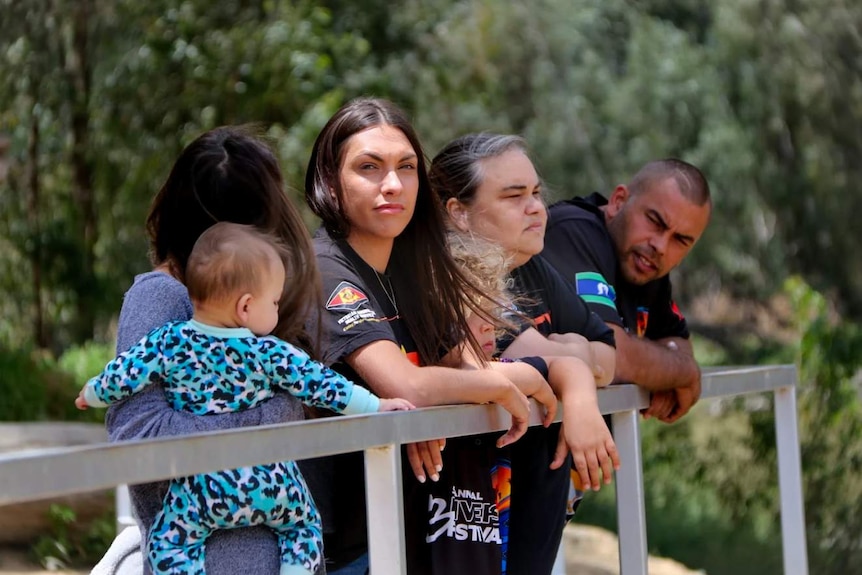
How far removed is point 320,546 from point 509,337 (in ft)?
2.73

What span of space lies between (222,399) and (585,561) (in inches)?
167

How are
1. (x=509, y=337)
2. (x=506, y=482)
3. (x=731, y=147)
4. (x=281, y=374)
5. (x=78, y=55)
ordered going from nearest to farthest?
(x=281, y=374), (x=506, y=482), (x=509, y=337), (x=78, y=55), (x=731, y=147)

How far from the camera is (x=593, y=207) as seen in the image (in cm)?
323

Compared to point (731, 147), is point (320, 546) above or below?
below

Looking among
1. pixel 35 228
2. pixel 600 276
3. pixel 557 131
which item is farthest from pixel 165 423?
pixel 557 131

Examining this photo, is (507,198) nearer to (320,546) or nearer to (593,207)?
(593,207)

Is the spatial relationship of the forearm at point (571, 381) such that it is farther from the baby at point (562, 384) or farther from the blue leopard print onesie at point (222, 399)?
the blue leopard print onesie at point (222, 399)

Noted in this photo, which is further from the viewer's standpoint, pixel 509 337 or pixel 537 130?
pixel 537 130

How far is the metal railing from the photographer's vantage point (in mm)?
1293

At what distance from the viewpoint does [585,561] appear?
5789 mm

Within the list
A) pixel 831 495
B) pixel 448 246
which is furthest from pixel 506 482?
pixel 831 495

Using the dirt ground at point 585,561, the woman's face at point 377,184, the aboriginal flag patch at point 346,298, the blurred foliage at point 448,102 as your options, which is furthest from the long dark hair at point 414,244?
the blurred foliage at point 448,102

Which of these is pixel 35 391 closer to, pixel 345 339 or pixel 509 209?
pixel 509 209

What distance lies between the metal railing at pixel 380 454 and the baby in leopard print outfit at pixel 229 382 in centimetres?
10
